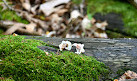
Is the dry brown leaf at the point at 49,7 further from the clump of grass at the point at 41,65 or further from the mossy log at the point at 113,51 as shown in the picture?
the clump of grass at the point at 41,65

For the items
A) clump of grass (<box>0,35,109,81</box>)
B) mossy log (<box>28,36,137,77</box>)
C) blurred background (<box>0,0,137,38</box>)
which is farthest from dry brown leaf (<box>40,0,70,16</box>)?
clump of grass (<box>0,35,109,81</box>)

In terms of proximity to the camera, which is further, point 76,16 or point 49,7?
point 49,7

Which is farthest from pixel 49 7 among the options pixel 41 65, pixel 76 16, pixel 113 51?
pixel 41 65

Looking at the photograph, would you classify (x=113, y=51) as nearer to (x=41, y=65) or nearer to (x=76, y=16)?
(x=41, y=65)

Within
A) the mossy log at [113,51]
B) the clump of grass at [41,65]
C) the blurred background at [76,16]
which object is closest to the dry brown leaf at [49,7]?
the blurred background at [76,16]

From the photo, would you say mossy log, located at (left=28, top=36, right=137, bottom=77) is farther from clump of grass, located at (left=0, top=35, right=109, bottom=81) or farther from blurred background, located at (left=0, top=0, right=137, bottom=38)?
blurred background, located at (left=0, top=0, right=137, bottom=38)

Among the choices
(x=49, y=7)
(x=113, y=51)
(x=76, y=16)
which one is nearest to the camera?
(x=113, y=51)
